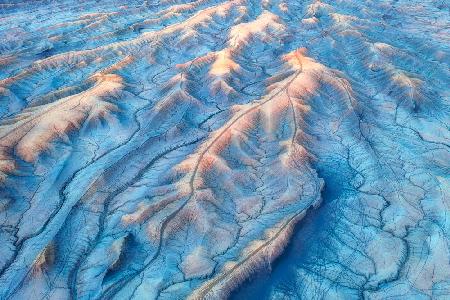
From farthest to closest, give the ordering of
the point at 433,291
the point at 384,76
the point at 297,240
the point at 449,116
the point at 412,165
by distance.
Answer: the point at 384,76
the point at 449,116
the point at 412,165
the point at 297,240
the point at 433,291

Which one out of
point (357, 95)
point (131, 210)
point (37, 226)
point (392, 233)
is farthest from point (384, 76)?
point (37, 226)

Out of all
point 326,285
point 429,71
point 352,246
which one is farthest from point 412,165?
point 429,71

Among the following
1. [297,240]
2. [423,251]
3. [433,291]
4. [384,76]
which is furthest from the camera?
[384,76]

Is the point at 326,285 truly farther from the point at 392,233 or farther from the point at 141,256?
the point at 141,256

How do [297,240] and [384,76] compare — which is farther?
[384,76]

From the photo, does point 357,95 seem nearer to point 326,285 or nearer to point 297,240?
point 297,240

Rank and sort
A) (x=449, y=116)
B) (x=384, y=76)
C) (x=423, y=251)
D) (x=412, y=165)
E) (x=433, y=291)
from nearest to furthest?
1. (x=433, y=291)
2. (x=423, y=251)
3. (x=412, y=165)
4. (x=449, y=116)
5. (x=384, y=76)
